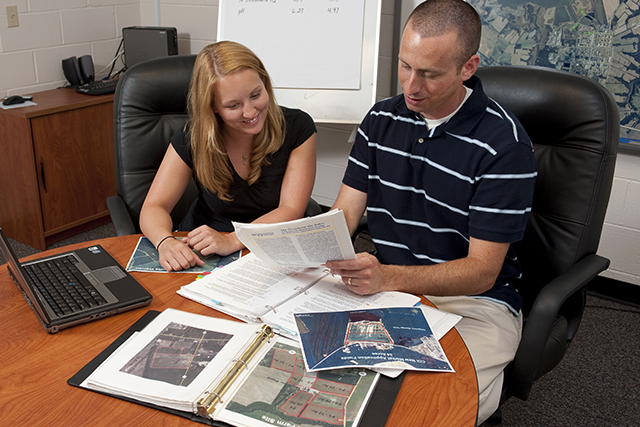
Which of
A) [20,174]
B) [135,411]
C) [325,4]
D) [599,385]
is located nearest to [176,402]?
[135,411]

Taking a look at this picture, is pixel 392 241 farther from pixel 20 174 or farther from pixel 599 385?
pixel 20 174

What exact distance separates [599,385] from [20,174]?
2754mm

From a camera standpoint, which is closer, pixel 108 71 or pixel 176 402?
pixel 176 402

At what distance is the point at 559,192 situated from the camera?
1.30m

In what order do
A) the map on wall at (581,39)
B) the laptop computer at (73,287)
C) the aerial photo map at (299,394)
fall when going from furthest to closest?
the map on wall at (581,39)
the laptop computer at (73,287)
the aerial photo map at (299,394)

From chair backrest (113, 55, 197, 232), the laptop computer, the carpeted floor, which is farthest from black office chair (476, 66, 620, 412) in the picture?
chair backrest (113, 55, 197, 232)

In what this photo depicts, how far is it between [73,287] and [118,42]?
2738mm

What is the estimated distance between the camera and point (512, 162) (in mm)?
1201

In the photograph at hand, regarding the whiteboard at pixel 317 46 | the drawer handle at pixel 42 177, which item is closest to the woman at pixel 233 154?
the whiteboard at pixel 317 46

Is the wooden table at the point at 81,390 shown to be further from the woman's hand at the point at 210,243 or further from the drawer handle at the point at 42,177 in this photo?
the drawer handle at the point at 42,177

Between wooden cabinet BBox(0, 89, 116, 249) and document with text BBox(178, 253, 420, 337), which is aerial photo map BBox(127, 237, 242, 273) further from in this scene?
wooden cabinet BBox(0, 89, 116, 249)

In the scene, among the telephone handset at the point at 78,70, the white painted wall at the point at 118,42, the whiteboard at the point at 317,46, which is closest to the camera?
the white painted wall at the point at 118,42

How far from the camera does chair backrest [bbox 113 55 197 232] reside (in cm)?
174

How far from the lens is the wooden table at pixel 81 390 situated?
79 centimetres
